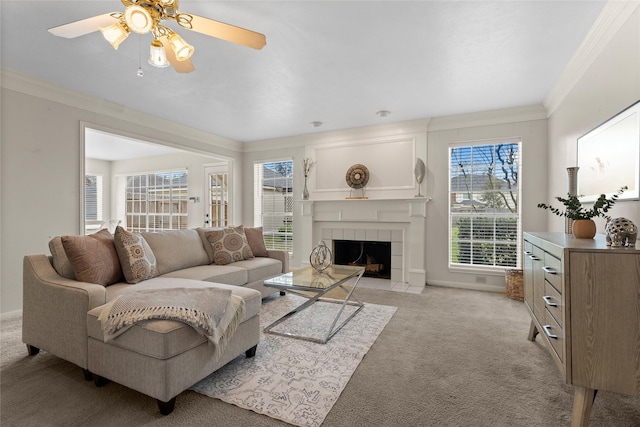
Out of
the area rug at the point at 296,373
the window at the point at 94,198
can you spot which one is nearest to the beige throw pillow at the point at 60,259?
the area rug at the point at 296,373

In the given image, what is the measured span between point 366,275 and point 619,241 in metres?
3.94

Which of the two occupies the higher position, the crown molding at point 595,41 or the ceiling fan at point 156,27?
the crown molding at point 595,41

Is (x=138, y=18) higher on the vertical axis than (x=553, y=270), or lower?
higher

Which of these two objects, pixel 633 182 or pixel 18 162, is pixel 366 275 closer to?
pixel 633 182

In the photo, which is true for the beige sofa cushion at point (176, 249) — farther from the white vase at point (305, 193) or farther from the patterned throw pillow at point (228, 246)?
the white vase at point (305, 193)

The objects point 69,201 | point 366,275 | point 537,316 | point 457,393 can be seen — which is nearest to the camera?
point 457,393

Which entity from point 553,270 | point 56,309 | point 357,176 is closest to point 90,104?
point 56,309

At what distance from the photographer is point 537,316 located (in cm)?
219

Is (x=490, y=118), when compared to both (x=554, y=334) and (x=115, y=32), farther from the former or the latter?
(x=115, y=32)

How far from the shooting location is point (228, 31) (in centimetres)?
175

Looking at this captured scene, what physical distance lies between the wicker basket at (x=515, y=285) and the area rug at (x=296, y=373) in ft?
6.30

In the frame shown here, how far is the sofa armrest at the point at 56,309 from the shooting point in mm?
1922

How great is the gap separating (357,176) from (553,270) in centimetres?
347

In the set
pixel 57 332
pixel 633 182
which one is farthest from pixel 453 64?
pixel 57 332
